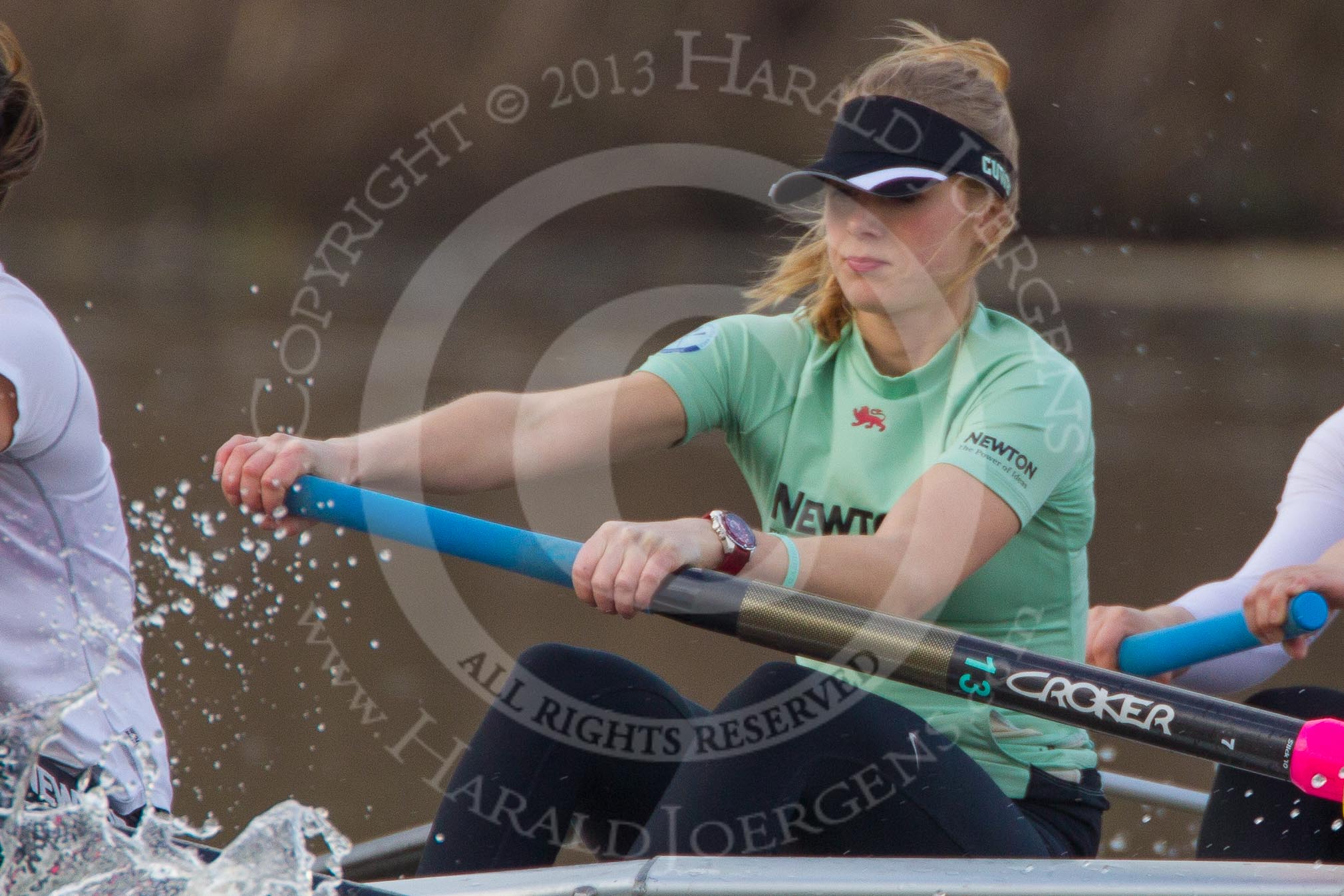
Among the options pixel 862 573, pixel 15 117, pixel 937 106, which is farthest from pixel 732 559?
pixel 15 117

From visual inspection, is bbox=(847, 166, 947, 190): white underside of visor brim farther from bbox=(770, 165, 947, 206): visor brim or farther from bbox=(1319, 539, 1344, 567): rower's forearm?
bbox=(1319, 539, 1344, 567): rower's forearm

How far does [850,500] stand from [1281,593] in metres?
0.49

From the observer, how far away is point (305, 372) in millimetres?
8016

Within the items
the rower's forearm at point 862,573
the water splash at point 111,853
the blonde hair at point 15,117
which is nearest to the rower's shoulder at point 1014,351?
the rower's forearm at point 862,573

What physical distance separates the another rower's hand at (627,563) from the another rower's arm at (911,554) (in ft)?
0.31

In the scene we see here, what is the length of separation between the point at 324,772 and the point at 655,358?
5.76 ft

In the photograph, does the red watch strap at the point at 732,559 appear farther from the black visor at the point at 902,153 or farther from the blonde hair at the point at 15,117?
the blonde hair at the point at 15,117

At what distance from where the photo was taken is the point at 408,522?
150cm

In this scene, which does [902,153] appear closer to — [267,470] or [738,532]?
[738,532]

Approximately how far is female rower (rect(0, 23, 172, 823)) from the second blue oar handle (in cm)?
101

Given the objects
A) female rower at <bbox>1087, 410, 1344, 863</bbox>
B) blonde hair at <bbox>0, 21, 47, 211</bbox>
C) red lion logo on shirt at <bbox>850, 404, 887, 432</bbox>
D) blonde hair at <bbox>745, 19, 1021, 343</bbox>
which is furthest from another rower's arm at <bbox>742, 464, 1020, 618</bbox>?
blonde hair at <bbox>0, 21, 47, 211</bbox>

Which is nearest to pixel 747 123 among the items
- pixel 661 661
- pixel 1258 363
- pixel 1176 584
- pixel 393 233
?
pixel 393 233

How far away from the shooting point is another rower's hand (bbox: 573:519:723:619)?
1.35m

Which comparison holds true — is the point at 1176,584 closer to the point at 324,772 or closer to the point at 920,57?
the point at 324,772
